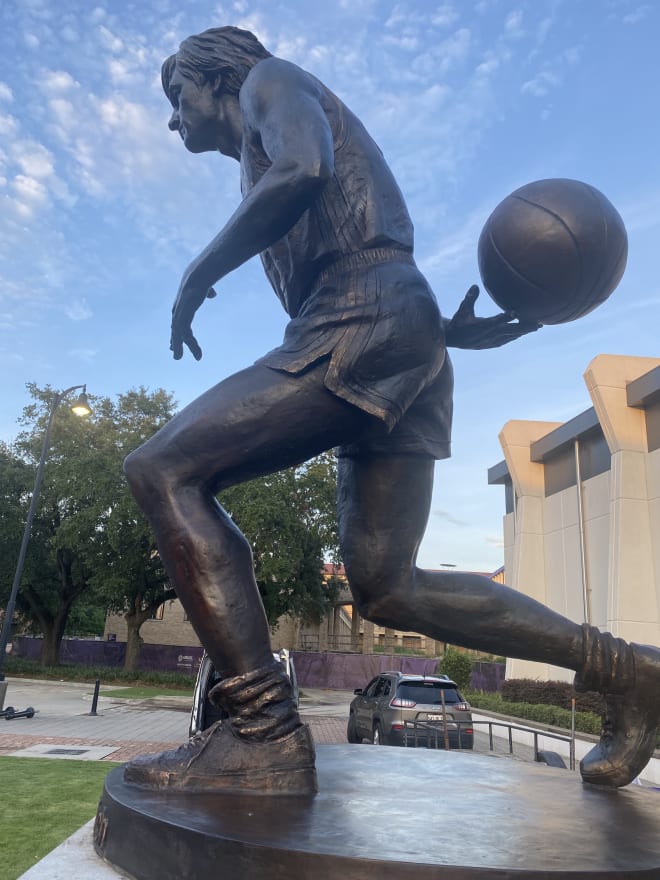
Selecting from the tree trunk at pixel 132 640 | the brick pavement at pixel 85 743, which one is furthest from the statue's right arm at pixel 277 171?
the tree trunk at pixel 132 640

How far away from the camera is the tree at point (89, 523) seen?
30.4m

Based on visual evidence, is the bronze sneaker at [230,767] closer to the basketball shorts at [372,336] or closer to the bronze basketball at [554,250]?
the basketball shorts at [372,336]

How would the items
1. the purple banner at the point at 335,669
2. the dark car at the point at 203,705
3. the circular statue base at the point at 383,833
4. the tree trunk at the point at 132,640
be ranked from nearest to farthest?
the circular statue base at the point at 383,833 < the dark car at the point at 203,705 < the tree trunk at the point at 132,640 < the purple banner at the point at 335,669

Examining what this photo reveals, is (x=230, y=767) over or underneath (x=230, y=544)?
underneath

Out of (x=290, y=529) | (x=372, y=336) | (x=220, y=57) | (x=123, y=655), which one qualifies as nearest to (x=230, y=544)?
(x=372, y=336)

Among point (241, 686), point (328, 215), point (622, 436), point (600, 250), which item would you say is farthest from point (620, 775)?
point (622, 436)

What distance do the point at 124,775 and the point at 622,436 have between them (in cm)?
1960

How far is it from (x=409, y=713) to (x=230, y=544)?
13.1 metres

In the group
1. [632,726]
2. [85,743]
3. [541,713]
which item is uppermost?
Result: [632,726]

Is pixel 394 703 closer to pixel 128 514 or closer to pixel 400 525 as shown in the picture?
pixel 400 525

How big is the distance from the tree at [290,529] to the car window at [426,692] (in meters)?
14.1

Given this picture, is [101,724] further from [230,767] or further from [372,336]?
[372,336]

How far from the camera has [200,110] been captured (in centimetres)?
250

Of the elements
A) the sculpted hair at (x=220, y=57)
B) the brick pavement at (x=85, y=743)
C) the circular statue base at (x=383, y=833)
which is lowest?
the brick pavement at (x=85, y=743)
